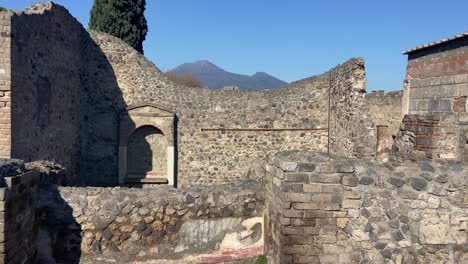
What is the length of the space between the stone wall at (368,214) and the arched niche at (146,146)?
9858 mm

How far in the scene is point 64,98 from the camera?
12406mm

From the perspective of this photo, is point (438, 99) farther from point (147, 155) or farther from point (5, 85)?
point (147, 155)

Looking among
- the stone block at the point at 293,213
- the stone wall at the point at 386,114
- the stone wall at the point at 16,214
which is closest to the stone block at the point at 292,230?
the stone block at the point at 293,213

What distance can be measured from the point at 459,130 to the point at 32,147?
926 centimetres

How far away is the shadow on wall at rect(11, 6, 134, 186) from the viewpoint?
9383mm

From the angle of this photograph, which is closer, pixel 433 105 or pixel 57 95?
pixel 433 105

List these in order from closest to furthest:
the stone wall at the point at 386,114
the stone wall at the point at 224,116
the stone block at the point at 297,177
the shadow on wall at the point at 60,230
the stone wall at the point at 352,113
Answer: the stone block at the point at 297,177 < the shadow on wall at the point at 60,230 < the stone wall at the point at 352,113 < the stone wall at the point at 224,116 < the stone wall at the point at 386,114

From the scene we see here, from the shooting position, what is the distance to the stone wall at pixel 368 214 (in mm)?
4777

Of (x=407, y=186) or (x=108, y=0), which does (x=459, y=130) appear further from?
(x=108, y=0)

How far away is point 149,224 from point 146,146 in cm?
909

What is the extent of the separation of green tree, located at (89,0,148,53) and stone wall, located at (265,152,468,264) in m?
17.8

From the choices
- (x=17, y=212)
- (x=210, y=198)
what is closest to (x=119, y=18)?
(x=210, y=198)

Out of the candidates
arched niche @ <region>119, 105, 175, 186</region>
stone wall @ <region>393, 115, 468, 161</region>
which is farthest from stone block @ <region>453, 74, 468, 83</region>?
arched niche @ <region>119, 105, 175, 186</region>

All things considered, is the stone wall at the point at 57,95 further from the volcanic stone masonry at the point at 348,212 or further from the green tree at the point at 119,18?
the green tree at the point at 119,18
